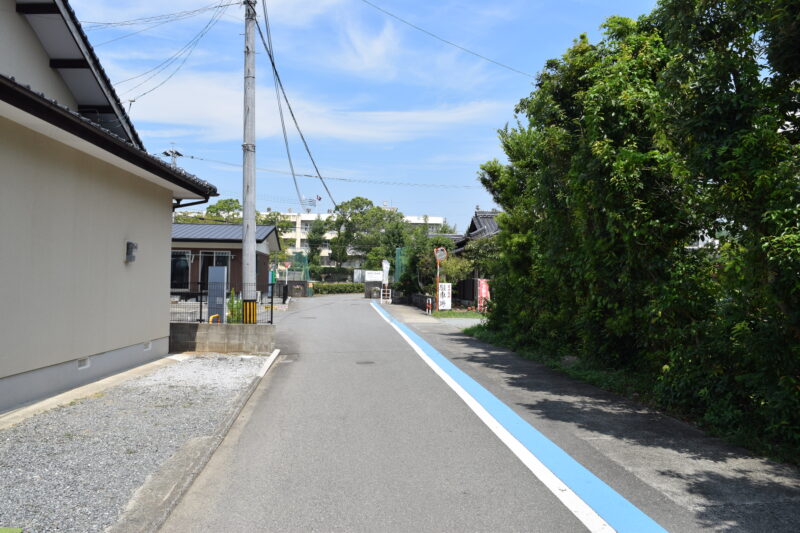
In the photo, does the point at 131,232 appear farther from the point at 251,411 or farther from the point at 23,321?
the point at 251,411

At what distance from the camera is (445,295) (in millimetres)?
27344

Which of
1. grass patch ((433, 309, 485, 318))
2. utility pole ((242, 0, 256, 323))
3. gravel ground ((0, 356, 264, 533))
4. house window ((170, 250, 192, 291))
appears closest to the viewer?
gravel ground ((0, 356, 264, 533))

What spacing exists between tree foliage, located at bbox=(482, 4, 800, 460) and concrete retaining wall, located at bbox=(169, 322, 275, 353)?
21.3 ft

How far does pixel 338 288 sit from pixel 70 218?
2083 inches

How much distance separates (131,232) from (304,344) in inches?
238

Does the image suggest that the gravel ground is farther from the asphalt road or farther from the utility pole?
the utility pole

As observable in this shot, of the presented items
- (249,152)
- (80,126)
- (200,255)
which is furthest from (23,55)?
(200,255)

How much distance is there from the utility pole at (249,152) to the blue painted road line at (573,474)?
6.87 m

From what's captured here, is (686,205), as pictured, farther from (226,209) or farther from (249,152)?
(226,209)

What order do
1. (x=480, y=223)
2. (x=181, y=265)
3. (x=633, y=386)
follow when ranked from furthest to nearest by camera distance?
(x=480, y=223), (x=181, y=265), (x=633, y=386)

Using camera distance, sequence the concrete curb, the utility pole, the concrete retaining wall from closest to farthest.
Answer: the concrete curb, the concrete retaining wall, the utility pole

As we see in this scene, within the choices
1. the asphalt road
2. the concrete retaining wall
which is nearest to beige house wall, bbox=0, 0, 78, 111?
the concrete retaining wall

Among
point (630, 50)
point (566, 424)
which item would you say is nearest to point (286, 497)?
point (566, 424)

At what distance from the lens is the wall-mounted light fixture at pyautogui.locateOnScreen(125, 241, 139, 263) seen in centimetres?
962
